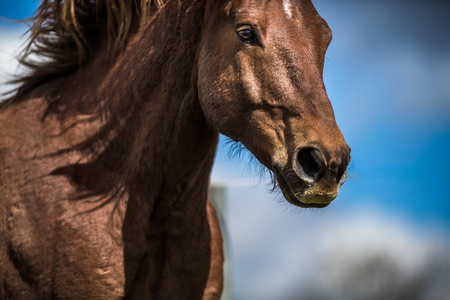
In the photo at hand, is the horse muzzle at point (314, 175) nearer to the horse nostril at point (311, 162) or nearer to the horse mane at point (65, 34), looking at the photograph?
the horse nostril at point (311, 162)

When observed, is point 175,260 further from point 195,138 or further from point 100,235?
point 195,138

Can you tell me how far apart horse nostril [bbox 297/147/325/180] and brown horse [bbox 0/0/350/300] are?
58 millimetres

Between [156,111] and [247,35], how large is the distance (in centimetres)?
61

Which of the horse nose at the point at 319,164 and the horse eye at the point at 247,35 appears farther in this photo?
the horse eye at the point at 247,35

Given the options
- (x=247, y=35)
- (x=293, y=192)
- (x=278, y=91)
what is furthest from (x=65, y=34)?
(x=293, y=192)

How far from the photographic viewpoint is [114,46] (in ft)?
8.63

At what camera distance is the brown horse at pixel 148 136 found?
2014 mm

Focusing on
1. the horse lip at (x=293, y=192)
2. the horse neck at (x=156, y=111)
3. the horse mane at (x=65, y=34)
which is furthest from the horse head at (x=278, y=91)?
the horse mane at (x=65, y=34)

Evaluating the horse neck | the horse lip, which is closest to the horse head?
the horse lip

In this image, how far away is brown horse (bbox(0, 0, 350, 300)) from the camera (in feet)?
6.61

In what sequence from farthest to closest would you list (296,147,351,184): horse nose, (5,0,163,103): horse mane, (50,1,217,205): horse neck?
1. (5,0,163,103): horse mane
2. (50,1,217,205): horse neck
3. (296,147,351,184): horse nose

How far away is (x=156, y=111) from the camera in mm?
2371

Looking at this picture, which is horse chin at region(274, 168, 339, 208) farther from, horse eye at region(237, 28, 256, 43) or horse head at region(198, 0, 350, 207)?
horse eye at region(237, 28, 256, 43)

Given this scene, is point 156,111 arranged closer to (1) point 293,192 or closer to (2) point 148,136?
(2) point 148,136
